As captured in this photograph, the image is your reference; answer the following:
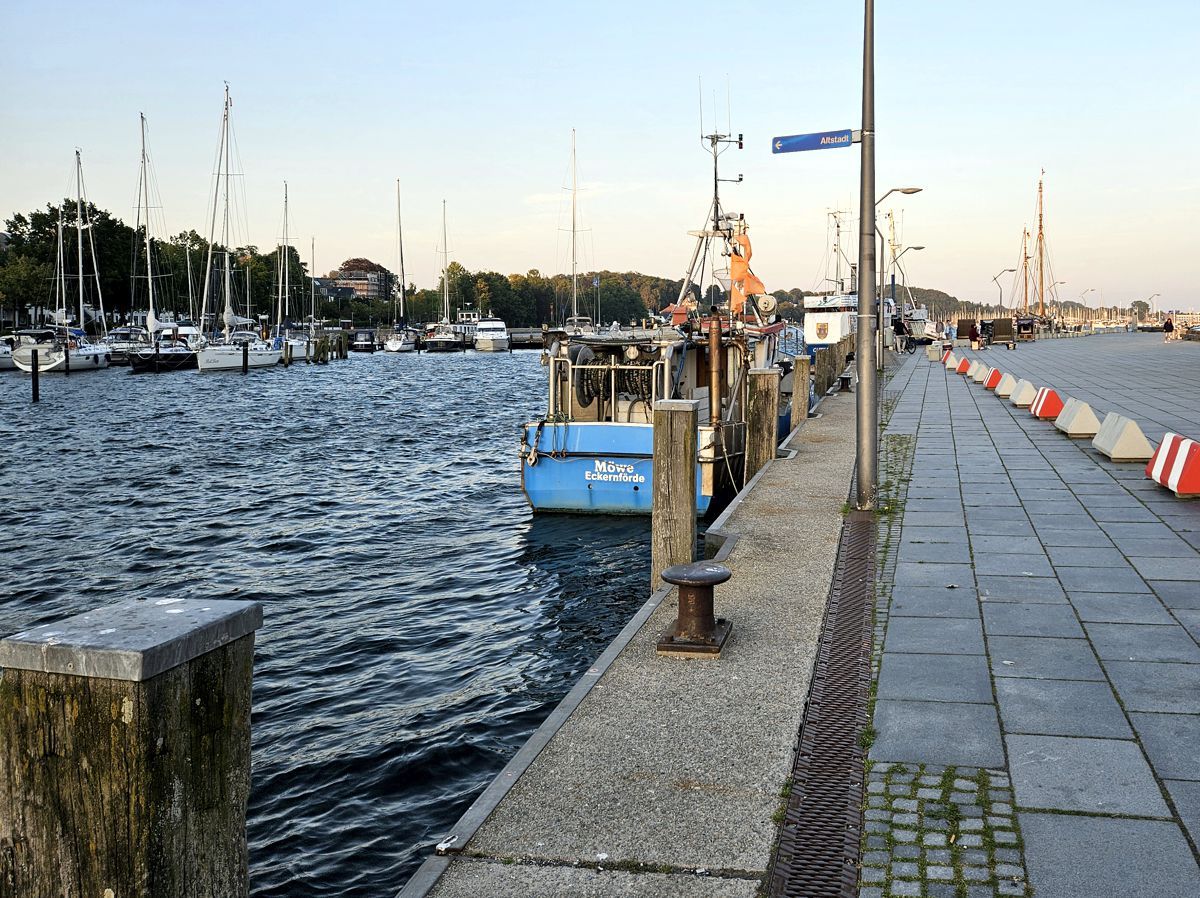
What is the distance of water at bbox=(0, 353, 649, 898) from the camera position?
7.51 meters

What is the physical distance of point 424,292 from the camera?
183 meters

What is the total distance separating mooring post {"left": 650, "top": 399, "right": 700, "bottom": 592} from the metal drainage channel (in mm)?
1493

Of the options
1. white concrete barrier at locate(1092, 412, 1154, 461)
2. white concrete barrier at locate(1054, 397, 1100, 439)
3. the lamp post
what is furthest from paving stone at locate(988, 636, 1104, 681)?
white concrete barrier at locate(1054, 397, 1100, 439)

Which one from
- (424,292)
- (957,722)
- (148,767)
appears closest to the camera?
(148,767)

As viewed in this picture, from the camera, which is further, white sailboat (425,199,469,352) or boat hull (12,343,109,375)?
white sailboat (425,199,469,352)

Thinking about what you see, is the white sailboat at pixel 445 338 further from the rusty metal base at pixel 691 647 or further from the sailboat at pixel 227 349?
the rusty metal base at pixel 691 647

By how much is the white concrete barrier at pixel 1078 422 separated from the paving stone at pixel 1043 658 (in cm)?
1254

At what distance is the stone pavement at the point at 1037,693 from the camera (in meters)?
4.50

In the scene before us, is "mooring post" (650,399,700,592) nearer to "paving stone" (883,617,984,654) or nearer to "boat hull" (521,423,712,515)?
"paving stone" (883,617,984,654)

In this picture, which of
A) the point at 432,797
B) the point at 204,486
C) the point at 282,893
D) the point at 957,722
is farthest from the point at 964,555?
the point at 204,486

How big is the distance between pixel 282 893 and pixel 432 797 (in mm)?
1369

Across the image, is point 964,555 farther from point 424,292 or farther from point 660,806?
point 424,292

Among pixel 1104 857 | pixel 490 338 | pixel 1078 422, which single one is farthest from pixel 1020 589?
pixel 490 338

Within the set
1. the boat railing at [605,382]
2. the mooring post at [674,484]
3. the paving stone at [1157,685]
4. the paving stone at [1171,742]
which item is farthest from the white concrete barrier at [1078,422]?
the paving stone at [1171,742]
